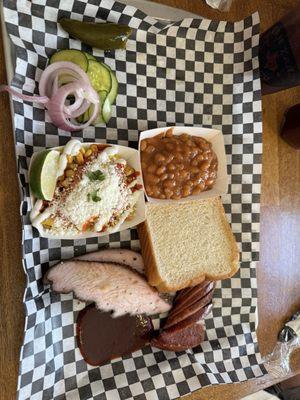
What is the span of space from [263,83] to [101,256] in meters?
1.51

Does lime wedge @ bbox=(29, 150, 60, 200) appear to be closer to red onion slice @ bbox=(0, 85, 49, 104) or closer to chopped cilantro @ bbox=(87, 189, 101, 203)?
chopped cilantro @ bbox=(87, 189, 101, 203)

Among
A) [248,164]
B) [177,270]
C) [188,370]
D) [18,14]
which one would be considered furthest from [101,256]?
[18,14]

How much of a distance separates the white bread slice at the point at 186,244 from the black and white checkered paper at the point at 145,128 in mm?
125

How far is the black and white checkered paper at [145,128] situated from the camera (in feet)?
7.11

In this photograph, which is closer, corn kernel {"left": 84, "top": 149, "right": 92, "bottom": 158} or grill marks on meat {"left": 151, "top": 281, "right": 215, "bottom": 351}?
corn kernel {"left": 84, "top": 149, "right": 92, "bottom": 158}

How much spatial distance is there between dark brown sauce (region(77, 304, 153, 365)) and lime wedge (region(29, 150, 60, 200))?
0.77 meters

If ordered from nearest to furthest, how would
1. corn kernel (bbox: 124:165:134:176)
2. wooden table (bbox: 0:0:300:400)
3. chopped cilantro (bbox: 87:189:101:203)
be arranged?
chopped cilantro (bbox: 87:189:101:203) < corn kernel (bbox: 124:165:134:176) < wooden table (bbox: 0:0:300:400)

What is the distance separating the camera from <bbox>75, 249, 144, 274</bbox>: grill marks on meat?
240cm

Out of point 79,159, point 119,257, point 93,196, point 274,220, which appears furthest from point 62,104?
point 274,220

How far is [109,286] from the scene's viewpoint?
2377 millimetres

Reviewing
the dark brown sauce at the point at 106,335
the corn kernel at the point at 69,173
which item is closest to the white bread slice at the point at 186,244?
the dark brown sauce at the point at 106,335

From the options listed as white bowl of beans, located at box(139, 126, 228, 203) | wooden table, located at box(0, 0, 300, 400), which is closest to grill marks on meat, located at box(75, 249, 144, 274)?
white bowl of beans, located at box(139, 126, 228, 203)

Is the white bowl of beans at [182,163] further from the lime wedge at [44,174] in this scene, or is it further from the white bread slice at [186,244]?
the lime wedge at [44,174]

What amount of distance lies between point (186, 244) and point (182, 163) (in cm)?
52
